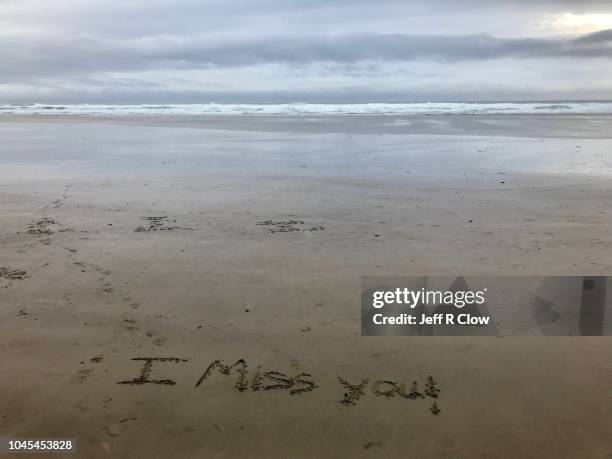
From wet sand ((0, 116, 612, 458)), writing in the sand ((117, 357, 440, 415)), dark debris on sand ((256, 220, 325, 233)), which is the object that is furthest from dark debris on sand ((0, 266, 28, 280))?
dark debris on sand ((256, 220, 325, 233))

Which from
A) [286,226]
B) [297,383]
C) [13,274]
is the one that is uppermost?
[286,226]

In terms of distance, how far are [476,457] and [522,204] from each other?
5387 mm

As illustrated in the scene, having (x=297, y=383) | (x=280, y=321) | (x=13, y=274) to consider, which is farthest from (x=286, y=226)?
(x=297, y=383)

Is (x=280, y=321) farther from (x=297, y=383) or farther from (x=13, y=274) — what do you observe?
(x=13, y=274)

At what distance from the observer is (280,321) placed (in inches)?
146

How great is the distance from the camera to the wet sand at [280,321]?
2594 millimetres

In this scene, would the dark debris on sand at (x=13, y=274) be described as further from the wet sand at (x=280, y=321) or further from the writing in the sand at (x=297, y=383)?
the writing in the sand at (x=297, y=383)

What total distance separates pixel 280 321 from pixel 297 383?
0.79 m

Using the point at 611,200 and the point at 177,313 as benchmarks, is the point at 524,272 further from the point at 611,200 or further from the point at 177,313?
the point at 611,200

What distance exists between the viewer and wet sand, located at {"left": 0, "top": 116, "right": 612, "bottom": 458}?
2594mm

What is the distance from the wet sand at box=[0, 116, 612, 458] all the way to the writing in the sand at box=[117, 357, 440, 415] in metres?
0.01

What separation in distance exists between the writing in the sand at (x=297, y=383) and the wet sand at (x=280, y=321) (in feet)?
0.04

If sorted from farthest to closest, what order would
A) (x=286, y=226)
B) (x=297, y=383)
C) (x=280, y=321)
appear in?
(x=286, y=226), (x=280, y=321), (x=297, y=383)

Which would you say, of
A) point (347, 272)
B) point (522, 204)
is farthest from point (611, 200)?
point (347, 272)
